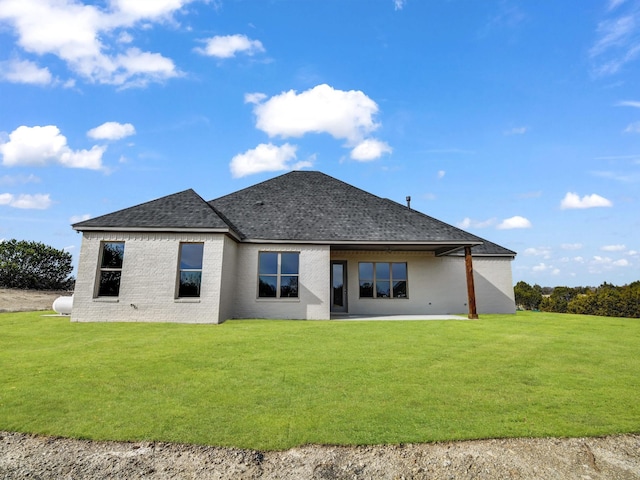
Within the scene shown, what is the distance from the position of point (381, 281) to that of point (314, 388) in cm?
1298

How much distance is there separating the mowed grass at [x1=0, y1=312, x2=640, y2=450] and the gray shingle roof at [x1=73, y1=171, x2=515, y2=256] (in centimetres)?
532

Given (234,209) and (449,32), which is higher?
(449,32)

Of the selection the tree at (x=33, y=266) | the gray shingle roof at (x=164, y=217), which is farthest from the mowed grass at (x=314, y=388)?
the tree at (x=33, y=266)

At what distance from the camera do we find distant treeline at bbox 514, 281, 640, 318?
96.5ft

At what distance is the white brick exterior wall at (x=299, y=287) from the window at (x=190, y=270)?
2265 millimetres

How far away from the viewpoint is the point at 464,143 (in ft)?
49.1

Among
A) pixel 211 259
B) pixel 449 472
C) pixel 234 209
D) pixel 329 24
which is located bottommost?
pixel 449 472

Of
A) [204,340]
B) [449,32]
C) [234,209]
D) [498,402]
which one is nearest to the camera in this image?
[498,402]

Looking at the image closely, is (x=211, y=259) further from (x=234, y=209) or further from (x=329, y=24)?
(x=329, y=24)

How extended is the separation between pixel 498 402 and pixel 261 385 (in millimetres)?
3387

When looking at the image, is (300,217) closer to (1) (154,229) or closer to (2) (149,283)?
(1) (154,229)

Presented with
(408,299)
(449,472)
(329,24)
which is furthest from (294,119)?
(449,472)

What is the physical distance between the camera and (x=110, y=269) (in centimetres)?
1273

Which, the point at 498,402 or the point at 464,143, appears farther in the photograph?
the point at 464,143
